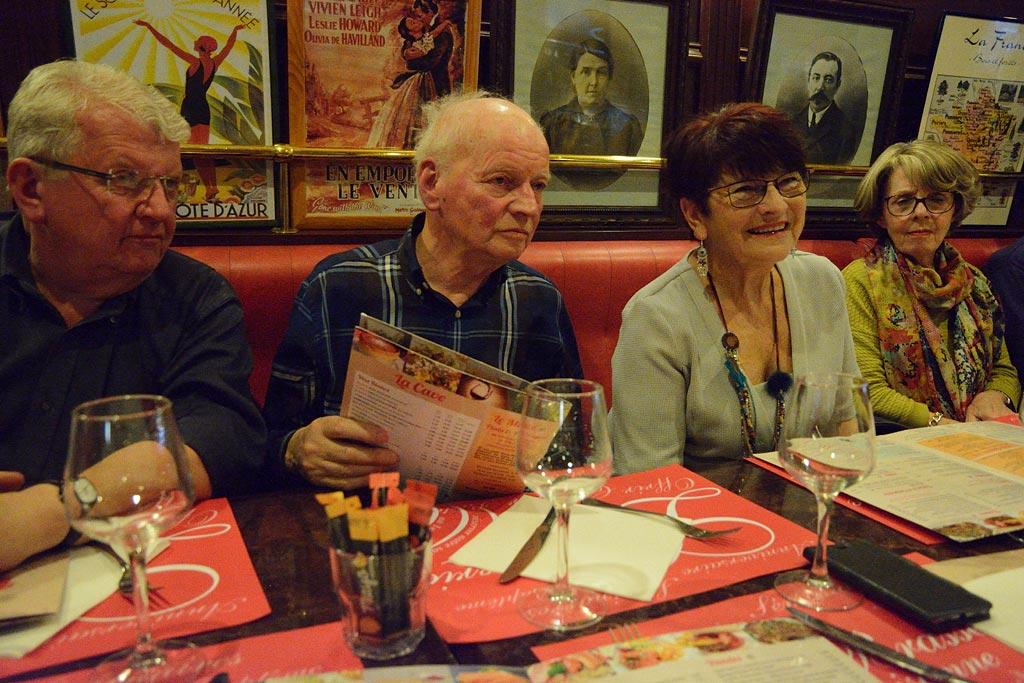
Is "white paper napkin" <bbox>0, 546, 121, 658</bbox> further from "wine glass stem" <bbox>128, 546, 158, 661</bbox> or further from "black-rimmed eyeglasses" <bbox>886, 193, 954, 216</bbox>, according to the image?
"black-rimmed eyeglasses" <bbox>886, 193, 954, 216</bbox>

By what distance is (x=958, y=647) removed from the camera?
73 centimetres

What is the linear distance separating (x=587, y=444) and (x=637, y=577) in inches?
7.5

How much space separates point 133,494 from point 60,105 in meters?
0.93

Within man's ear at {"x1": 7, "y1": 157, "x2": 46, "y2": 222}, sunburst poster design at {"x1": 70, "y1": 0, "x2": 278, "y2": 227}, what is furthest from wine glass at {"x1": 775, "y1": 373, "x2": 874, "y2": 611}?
sunburst poster design at {"x1": 70, "y1": 0, "x2": 278, "y2": 227}

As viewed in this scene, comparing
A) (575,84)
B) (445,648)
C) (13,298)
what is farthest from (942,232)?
(13,298)

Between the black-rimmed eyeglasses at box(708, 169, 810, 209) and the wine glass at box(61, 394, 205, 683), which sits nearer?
the wine glass at box(61, 394, 205, 683)

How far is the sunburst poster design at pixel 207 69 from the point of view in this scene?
6.75 ft

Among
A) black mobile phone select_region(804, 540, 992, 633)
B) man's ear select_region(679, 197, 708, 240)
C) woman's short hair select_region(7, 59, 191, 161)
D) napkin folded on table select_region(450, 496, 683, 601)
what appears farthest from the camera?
man's ear select_region(679, 197, 708, 240)

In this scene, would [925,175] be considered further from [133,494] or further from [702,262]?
[133,494]

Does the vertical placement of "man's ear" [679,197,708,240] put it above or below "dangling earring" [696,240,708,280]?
above

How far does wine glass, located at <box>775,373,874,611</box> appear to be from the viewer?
0.83 metres

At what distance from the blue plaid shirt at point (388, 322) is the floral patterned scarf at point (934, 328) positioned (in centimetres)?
138

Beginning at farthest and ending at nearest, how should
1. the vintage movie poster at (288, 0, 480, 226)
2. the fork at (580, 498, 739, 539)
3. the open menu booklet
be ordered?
the vintage movie poster at (288, 0, 480, 226) → the fork at (580, 498, 739, 539) → the open menu booklet

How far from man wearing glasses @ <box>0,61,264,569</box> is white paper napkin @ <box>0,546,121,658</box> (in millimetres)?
316
